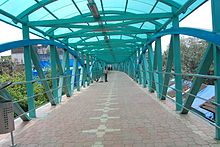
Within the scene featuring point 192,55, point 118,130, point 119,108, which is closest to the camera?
point 118,130

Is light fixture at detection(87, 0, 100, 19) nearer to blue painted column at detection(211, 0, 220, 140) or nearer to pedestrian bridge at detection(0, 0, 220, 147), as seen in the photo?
pedestrian bridge at detection(0, 0, 220, 147)

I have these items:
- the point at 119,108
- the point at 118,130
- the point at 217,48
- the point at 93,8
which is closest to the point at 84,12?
the point at 93,8

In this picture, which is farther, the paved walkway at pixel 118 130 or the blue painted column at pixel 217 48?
the paved walkway at pixel 118 130

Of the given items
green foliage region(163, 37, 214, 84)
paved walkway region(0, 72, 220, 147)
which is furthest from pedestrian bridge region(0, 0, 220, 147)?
green foliage region(163, 37, 214, 84)

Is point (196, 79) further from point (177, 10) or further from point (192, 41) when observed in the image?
point (192, 41)

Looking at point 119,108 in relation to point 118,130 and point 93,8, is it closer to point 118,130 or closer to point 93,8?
point 118,130

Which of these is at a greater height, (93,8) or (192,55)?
(93,8)

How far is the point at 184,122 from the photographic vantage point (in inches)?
227

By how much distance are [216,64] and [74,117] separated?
13.2ft

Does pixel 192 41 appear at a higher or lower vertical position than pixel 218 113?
higher

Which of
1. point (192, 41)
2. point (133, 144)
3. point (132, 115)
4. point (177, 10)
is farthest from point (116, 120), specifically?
point (192, 41)

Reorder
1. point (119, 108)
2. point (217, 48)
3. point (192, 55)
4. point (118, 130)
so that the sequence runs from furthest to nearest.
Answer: point (192, 55) < point (119, 108) < point (118, 130) < point (217, 48)

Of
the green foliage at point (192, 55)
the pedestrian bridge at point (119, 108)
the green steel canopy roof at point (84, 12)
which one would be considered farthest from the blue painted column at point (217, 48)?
the green foliage at point (192, 55)

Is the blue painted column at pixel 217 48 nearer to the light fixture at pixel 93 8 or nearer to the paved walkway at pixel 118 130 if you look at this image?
the paved walkway at pixel 118 130
